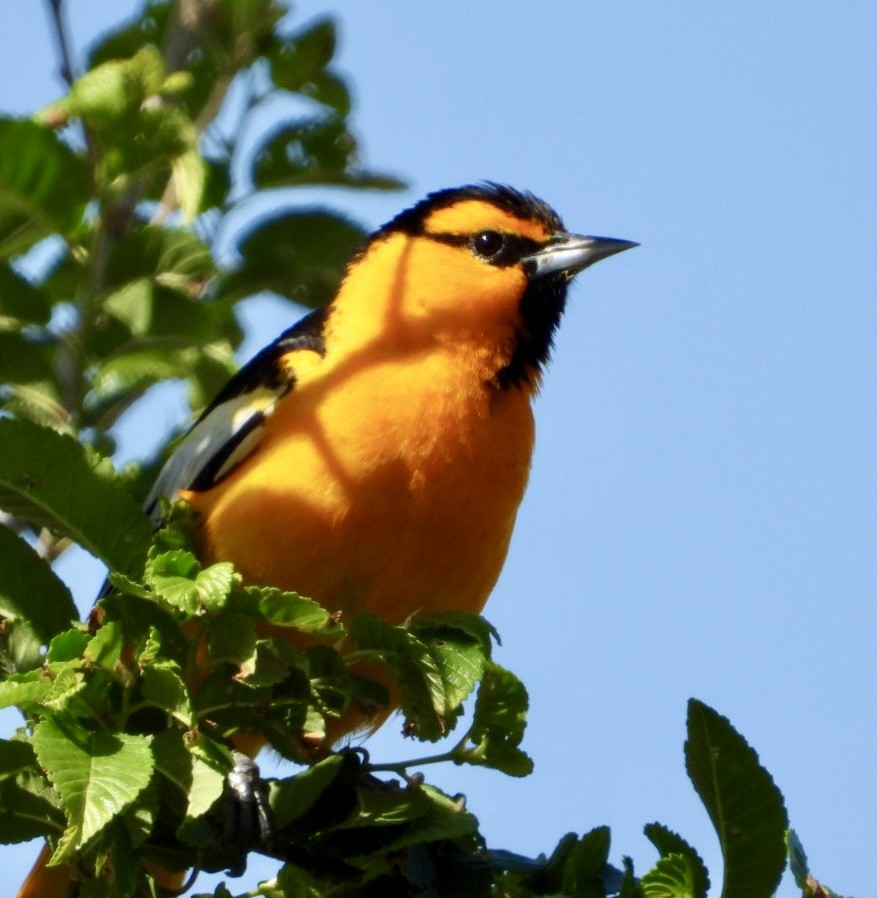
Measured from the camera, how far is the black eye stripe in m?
5.54

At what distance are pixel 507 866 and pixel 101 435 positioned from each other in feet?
5.71


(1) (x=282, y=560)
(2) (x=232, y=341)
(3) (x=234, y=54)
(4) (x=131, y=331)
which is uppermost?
(3) (x=234, y=54)

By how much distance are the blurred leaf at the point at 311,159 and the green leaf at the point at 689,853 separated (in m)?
2.41

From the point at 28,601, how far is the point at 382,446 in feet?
4.35

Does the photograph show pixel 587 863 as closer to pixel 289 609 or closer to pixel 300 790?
pixel 300 790

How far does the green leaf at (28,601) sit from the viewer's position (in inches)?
130

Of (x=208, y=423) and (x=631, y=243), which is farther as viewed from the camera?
(x=631, y=243)

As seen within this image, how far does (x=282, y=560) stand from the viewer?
4.27 meters

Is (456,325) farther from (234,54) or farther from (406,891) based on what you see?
(406,891)

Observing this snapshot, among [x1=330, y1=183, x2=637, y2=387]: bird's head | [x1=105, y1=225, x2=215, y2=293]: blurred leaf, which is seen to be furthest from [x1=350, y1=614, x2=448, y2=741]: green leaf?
[x1=330, y1=183, x2=637, y2=387]: bird's head

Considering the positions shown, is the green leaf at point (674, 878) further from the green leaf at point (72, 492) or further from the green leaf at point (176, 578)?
the green leaf at point (72, 492)

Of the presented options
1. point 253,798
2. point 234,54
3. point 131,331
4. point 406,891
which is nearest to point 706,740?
point 406,891

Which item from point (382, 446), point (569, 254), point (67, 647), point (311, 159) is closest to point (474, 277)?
point (569, 254)

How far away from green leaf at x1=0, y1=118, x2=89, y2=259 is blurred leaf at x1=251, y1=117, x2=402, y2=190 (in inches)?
30.1
